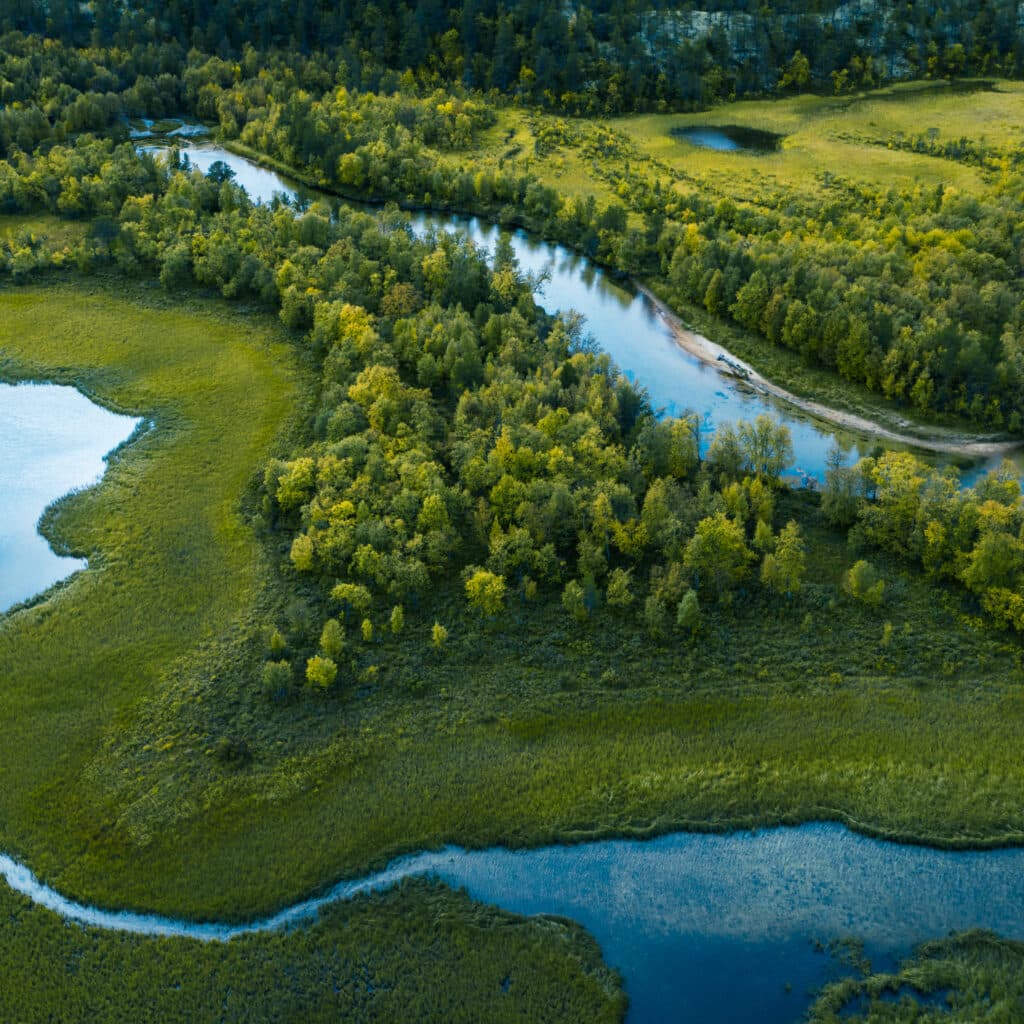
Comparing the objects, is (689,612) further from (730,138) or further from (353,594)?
(730,138)

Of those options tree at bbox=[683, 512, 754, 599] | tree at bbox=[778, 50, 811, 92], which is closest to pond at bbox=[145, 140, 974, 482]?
tree at bbox=[683, 512, 754, 599]

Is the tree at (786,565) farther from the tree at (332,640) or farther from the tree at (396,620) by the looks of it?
the tree at (332,640)

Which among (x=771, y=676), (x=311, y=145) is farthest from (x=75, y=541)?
(x=311, y=145)

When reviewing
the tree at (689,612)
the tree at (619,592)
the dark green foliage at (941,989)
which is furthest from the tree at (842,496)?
the dark green foliage at (941,989)

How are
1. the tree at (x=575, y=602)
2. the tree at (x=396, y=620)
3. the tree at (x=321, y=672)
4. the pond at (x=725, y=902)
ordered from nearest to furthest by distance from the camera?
the pond at (x=725, y=902) < the tree at (x=321, y=672) < the tree at (x=396, y=620) < the tree at (x=575, y=602)

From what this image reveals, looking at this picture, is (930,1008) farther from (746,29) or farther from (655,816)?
(746,29)

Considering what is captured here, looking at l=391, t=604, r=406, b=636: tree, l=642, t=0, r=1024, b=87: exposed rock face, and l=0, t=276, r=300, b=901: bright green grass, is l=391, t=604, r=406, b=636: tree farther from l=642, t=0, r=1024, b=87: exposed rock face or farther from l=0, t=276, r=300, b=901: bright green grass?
l=642, t=0, r=1024, b=87: exposed rock face
